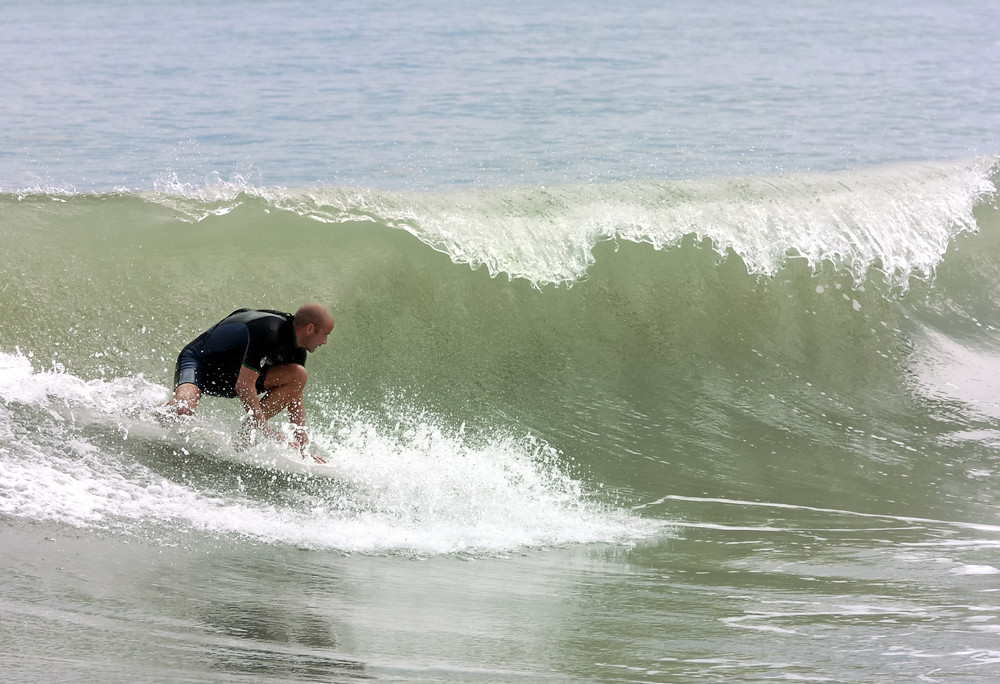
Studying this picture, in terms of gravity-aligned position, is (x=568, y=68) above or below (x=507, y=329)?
above

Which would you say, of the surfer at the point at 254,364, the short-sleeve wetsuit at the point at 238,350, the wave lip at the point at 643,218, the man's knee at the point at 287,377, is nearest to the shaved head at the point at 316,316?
the surfer at the point at 254,364

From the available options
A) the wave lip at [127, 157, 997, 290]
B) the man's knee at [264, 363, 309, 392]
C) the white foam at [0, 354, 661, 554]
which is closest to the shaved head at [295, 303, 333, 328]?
the man's knee at [264, 363, 309, 392]

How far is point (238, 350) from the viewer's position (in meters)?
5.10

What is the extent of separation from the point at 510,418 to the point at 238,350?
216cm

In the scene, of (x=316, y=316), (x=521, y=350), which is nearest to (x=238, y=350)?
(x=316, y=316)

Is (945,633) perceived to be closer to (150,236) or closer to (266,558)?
(266,558)

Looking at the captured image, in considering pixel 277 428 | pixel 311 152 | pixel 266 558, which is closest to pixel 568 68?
pixel 311 152

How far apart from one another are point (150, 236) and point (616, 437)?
12.7ft

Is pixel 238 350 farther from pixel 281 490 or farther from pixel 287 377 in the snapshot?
pixel 281 490

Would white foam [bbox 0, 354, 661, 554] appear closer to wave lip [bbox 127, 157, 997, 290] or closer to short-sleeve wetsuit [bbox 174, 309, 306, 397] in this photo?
short-sleeve wetsuit [bbox 174, 309, 306, 397]

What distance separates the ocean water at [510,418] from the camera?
3.44 m

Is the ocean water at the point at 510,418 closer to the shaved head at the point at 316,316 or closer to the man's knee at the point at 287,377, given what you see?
the man's knee at the point at 287,377

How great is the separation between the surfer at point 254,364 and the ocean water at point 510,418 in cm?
20

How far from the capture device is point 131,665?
2918mm
